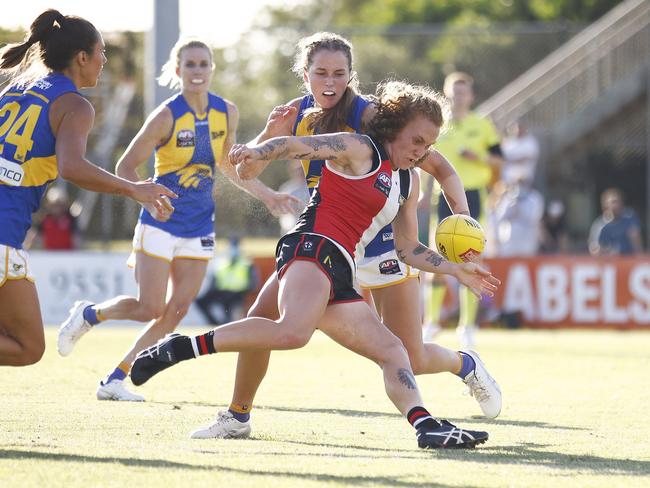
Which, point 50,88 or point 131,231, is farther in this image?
point 131,231

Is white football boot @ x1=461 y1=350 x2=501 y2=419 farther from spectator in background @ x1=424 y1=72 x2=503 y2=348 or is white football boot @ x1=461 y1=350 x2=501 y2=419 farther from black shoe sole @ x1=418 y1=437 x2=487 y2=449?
spectator in background @ x1=424 y1=72 x2=503 y2=348

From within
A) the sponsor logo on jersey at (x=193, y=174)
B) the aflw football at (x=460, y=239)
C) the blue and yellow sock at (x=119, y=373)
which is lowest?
the blue and yellow sock at (x=119, y=373)

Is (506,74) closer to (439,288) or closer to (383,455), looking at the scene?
(439,288)

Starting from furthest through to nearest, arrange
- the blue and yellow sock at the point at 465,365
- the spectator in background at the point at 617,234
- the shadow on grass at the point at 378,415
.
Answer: the spectator in background at the point at 617,234
the shadow on grass at the point at 378,415
the blue and yellow sock at the point at 465,365

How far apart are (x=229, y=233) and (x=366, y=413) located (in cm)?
1160

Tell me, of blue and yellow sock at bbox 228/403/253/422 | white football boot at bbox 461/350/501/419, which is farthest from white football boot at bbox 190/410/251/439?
white football boot at bbox 461/350/501/419

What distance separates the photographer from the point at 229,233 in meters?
19.4

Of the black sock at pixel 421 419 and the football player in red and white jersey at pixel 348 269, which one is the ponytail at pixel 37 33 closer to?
the football player in red and white jersey at pixel 348 269

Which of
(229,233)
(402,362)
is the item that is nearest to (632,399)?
(402,362)

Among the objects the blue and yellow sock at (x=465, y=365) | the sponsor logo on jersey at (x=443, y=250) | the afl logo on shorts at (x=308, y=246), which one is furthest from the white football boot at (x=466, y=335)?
the afl logo on shorts at (x=308, y=246)

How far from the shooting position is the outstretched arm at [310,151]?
233 inches

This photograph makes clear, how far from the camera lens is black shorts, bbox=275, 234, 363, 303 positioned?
20.3 feet

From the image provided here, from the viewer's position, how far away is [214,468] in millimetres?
5574

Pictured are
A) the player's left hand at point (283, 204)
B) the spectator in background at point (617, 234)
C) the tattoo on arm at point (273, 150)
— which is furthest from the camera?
the spectator in background at point (617, 234)
